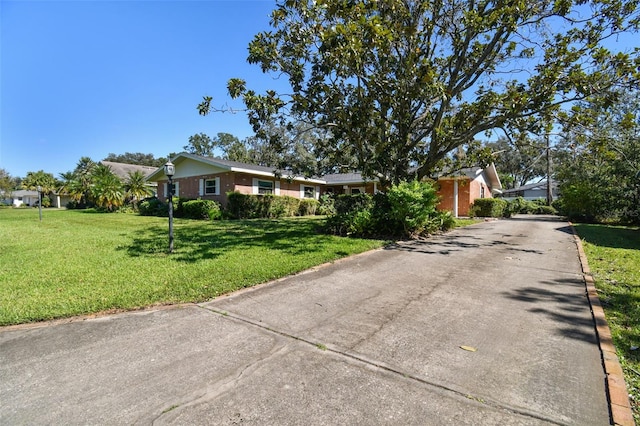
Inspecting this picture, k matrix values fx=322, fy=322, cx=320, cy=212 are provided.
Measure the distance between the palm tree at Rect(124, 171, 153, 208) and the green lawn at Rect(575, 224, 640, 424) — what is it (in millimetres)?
26333

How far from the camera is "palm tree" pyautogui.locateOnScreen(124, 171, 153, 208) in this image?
24297 mm

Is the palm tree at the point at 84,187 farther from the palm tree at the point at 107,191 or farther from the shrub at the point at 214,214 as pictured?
the shrub at the point at 214,214

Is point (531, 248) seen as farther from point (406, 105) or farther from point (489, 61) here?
point (489, 61)

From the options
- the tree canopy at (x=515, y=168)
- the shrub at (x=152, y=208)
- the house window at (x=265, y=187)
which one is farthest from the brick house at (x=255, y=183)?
the tree canopy at (x=515, y=168)

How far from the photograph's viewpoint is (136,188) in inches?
958

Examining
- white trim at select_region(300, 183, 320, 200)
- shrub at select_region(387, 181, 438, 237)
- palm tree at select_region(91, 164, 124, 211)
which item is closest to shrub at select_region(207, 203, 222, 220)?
white trim at select_region(300, 183, 320, 200)

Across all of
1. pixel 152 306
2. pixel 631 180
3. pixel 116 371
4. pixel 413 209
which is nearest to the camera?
pixel 116 371

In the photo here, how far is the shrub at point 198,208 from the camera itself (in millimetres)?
18156

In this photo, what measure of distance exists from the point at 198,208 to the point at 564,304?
1759 centimetres

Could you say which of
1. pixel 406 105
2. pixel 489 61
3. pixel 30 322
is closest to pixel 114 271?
pixel 30 322

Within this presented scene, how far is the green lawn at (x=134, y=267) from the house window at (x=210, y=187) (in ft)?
35.5

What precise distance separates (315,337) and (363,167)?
26.7 feet

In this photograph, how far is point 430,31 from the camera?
10.3 meters

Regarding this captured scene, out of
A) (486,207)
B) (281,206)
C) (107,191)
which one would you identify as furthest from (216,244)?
(486,207)
